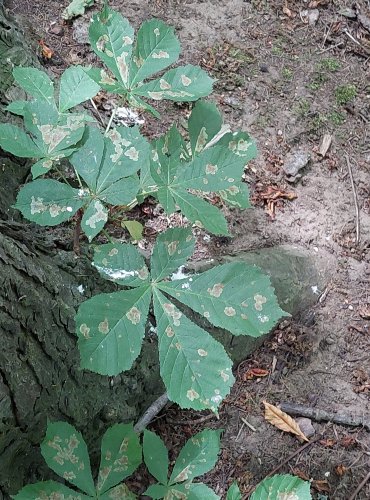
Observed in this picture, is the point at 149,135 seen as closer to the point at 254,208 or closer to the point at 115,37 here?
the point at 254,208

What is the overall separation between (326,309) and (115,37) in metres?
1.46

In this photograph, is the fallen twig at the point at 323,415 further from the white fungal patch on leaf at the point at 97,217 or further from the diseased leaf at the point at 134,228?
the white fungal patch on leaf at the point at 97,217

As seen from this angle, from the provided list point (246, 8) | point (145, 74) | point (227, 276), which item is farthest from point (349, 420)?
point (246, 8)

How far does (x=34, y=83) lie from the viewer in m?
1.81

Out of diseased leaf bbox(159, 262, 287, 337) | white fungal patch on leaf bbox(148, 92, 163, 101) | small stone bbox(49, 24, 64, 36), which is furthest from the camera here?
small stone bbox(49, 24, 64, 36)

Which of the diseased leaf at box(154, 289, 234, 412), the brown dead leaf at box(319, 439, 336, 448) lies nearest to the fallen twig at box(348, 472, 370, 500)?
the brown dead leaf at box(319, 439, 336, 448)

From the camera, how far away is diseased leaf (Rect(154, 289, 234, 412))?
1391mm

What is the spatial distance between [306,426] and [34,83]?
1640mm

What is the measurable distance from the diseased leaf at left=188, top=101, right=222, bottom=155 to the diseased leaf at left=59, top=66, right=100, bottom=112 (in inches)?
14.0

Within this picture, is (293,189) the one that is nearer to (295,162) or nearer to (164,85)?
(295,162)

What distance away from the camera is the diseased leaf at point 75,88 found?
A: 5.98 ft

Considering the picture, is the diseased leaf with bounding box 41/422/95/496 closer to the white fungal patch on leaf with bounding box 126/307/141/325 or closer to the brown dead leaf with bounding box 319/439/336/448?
the white fungal patch on leaf with bounding box 126/307/141/325

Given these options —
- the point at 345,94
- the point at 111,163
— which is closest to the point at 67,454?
the point at 111,163

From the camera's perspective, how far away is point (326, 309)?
2379 millimetres
